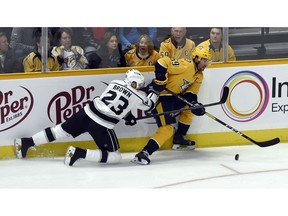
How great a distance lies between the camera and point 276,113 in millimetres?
6176

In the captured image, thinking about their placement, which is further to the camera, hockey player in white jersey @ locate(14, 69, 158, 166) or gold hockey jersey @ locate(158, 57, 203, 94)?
gold hockey jersey @ locate(158, 57, 203, 94)

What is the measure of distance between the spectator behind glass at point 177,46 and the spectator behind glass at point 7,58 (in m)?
1.14

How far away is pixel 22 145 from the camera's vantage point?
18.4ft

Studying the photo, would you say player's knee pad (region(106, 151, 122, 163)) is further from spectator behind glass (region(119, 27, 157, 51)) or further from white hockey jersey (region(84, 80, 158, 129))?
spectator behind glass (region(119, 27, 157, 51))

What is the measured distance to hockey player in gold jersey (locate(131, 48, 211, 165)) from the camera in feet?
18.3

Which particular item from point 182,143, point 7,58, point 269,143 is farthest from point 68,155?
point 269,143

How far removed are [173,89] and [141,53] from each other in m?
0.40

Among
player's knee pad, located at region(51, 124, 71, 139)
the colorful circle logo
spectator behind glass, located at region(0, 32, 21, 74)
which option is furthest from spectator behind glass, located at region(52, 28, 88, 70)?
the colorful circle logo

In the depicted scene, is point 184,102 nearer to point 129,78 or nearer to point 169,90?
point 169,90

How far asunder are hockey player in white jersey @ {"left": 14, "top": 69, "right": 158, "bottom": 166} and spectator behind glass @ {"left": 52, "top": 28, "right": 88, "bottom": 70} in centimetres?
40

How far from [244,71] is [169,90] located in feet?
2.41

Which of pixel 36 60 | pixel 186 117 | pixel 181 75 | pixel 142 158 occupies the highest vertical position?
pixel 36 60

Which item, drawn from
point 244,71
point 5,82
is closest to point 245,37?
point 244,71

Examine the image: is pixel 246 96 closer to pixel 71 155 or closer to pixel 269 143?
pixel 269 143
